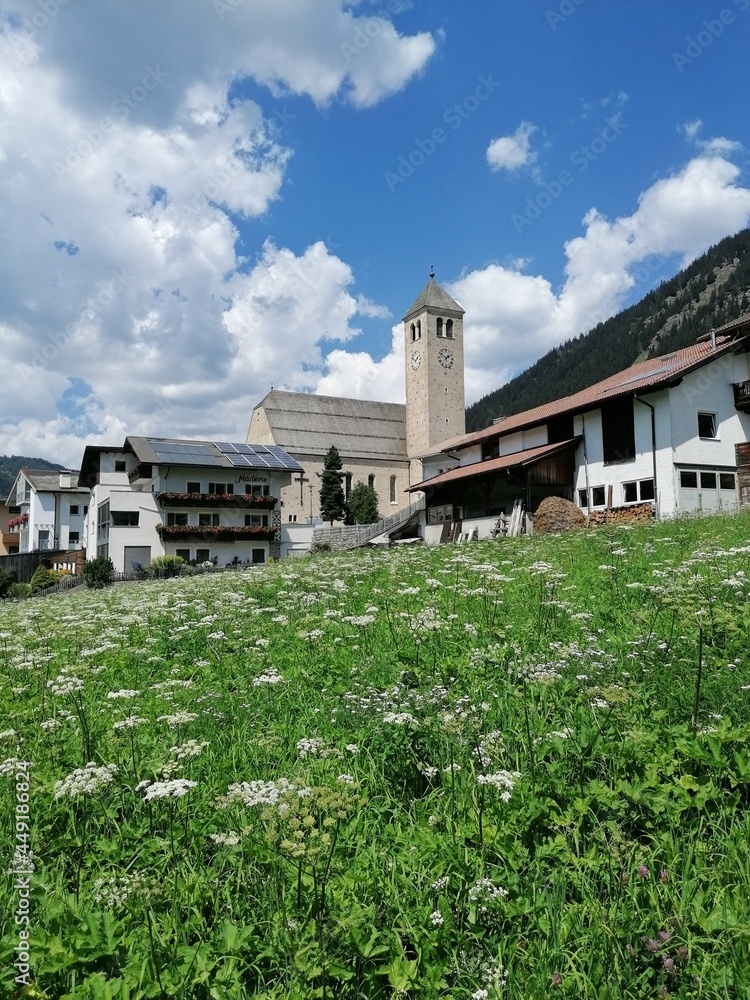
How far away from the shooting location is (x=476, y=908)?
299 centimetres

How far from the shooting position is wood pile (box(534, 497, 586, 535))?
2605 cm

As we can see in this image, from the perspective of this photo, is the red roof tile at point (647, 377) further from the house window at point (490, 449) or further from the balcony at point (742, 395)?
the balcony at point (742, 395)

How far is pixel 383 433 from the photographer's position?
282ft

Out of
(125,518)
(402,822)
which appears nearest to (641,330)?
(125,518)

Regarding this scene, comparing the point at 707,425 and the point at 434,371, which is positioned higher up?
Answer: the point at 434,371

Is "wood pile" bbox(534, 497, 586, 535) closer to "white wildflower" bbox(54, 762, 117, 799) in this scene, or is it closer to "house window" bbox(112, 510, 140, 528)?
"white wildflower" bbox(54, 762, 117, 799)

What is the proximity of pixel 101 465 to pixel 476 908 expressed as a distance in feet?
177

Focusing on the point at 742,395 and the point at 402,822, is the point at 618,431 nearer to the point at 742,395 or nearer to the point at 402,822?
the point at 742,395

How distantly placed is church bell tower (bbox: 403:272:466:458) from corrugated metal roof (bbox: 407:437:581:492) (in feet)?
118

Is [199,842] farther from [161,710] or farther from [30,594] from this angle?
[30,594]

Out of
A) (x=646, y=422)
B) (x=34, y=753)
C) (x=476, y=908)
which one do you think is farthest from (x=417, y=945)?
(x=646, y=422)

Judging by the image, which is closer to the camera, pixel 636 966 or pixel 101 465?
pixel 636 966

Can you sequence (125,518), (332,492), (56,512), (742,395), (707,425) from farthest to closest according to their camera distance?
(56,512), (332,492), (125,518), (742,395), (707,425)

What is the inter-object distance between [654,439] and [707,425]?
3.02m
